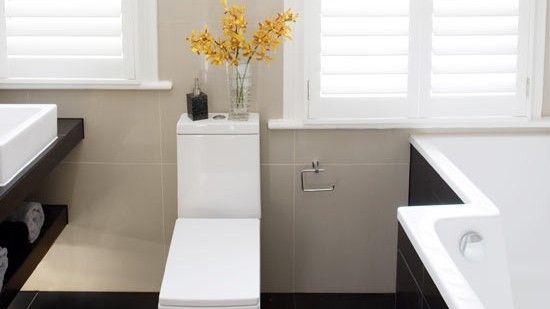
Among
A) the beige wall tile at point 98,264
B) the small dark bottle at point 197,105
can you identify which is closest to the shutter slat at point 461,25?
the small dark bottle at point 197,105

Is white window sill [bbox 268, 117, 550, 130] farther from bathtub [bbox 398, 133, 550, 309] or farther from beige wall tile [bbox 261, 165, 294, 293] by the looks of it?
beige wall tile [bbox 261, 165, 294, 293]

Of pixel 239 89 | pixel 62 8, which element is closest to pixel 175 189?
pixel 239 89

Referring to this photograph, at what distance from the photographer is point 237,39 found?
137 inches

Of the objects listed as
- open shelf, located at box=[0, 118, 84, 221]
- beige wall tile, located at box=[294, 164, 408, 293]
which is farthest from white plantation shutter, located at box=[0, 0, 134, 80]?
beige wall tile, located at box=[294, 164, 408, 293]

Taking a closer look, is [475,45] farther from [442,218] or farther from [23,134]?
[23,134]

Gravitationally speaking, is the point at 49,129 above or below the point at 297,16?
below

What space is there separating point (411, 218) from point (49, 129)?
140 cm

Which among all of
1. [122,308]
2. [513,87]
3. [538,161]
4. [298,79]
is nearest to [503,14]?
[513,87]

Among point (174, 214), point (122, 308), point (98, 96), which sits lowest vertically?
point (122, 308)

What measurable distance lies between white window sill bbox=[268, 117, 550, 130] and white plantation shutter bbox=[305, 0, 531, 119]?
1.0 inches

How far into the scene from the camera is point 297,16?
352 centimetres

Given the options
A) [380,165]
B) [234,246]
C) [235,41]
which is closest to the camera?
[234,246]

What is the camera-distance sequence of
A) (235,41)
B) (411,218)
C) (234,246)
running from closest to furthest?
(411,218)
(234,246)
(235,41)

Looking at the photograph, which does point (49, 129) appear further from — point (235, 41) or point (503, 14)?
point (503, 14)
